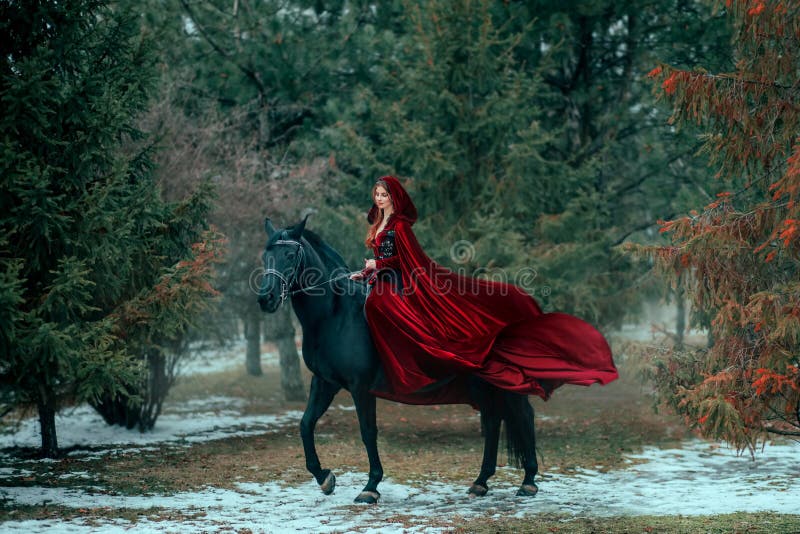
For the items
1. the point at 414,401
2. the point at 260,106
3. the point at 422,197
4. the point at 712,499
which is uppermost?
the point at 260,106

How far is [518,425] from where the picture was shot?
835 cm

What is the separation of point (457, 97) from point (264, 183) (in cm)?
483

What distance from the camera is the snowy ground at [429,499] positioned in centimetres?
691

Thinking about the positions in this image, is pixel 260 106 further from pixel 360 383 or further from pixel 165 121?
pixel 360 383

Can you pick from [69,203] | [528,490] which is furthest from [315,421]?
[69,203]

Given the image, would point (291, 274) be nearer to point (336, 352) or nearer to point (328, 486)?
point (336, 352)

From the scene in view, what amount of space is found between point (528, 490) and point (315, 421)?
2.47 meters

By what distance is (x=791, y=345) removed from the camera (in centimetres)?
691

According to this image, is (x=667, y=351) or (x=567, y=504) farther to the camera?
(x=667, y=351)

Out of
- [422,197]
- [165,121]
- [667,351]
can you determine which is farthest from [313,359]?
[165,121]

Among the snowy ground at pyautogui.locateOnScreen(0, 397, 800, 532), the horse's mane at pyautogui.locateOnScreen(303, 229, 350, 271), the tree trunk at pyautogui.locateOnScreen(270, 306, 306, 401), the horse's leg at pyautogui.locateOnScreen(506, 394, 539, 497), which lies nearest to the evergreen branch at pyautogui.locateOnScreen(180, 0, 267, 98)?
the tree trunk at pyautogui.locateOnScreen(270, 306, 306, 401)

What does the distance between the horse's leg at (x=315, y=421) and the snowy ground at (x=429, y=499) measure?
19 centimetres

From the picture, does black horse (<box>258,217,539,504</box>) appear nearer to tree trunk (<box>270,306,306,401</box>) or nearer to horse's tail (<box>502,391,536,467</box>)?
horse's tail (<box>502,391,536,467</box>)

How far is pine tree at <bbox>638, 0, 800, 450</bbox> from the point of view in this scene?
684 centimetres
